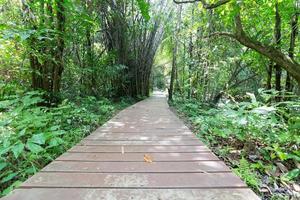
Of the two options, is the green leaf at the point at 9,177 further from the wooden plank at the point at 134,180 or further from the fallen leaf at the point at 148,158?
the fallen leaf at the point at 148,158

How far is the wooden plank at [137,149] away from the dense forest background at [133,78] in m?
0.21

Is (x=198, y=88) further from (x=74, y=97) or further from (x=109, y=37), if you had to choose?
(x=74, y=97)

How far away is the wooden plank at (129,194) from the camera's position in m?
1.09

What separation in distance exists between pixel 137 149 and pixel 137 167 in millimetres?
447

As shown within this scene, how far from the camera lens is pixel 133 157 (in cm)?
172

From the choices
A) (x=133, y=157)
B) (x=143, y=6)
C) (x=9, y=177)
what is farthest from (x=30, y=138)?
(x=143, y=6)

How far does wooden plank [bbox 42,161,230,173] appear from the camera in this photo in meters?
1.44

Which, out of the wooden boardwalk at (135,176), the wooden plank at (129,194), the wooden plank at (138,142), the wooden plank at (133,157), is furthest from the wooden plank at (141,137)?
the wooden plank at (129,194)

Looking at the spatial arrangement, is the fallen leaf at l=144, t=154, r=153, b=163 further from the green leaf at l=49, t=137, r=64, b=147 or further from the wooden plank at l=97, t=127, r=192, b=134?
the wooden plank at l=97, t=127, r=192, b=134

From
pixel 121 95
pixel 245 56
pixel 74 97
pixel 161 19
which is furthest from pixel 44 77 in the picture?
pixel 161 19

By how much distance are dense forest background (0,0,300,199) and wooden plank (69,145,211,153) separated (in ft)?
0.68

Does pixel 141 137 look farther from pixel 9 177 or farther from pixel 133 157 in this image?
pixel 9 177

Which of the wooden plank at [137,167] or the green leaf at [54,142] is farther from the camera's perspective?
the green leaf at [54,142]

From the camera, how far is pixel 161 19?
8188mm
